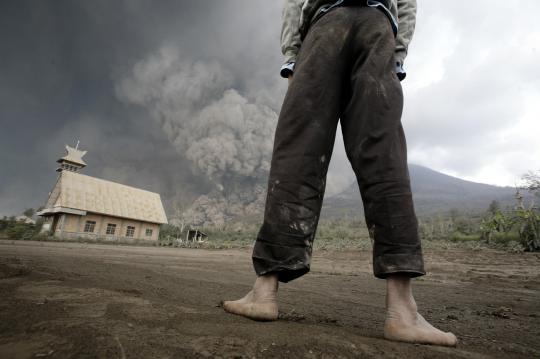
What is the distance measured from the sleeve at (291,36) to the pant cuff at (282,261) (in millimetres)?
920

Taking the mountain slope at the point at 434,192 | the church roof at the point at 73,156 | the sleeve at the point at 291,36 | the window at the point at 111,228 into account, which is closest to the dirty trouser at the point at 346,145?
the sleeve at the point at 291,36

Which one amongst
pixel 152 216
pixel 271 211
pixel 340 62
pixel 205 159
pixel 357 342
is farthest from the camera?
pixel 205 159

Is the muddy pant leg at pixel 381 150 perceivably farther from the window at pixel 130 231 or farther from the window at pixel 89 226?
the window at pixel 130 231

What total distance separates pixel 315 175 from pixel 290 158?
12 centimetres

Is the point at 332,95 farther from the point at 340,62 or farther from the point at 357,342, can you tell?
the point at 357,342

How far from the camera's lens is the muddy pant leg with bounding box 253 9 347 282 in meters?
1.13

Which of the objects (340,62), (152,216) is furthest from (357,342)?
(152,216)

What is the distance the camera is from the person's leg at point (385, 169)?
0.96m

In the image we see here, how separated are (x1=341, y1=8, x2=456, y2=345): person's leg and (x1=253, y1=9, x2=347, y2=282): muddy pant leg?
10cm

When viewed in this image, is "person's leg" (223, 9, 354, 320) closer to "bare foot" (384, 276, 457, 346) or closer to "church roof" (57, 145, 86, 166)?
"bare foot" (384, 276, 457, 346)

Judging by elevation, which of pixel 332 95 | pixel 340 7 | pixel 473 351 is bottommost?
pixel 473 351

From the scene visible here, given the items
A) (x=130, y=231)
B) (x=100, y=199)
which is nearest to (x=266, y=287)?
(x=100, y=199)

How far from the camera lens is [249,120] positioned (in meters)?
116

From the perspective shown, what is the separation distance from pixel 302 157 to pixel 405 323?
0.66 m
